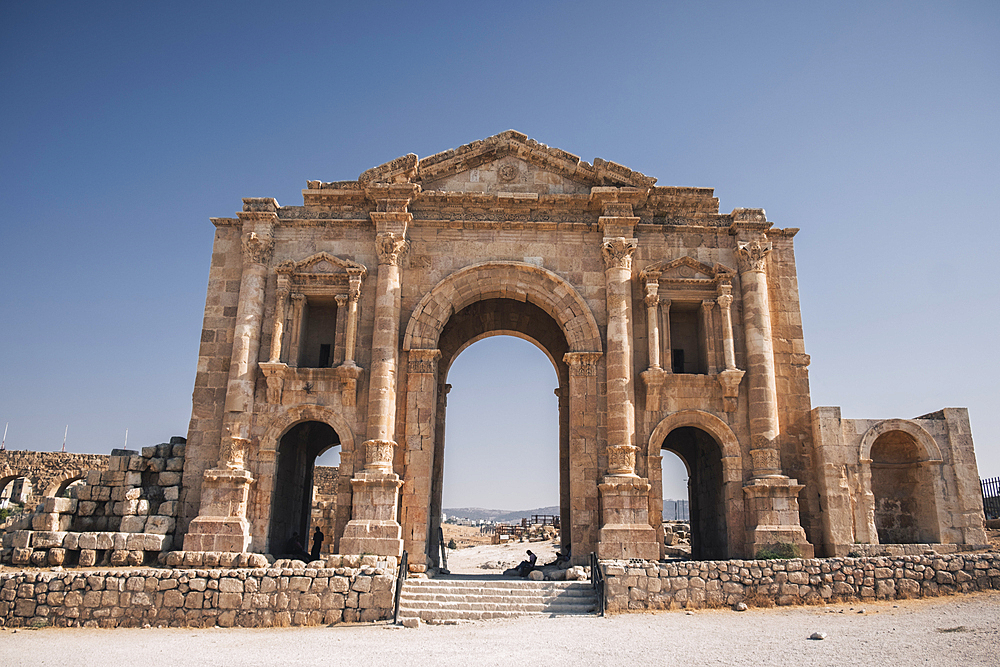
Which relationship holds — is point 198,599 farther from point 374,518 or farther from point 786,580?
point 786,580

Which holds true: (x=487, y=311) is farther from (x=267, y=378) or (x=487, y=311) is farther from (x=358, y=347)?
(x=267, y=378)

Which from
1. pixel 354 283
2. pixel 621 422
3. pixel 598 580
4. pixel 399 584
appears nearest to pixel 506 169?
pixel 354 283

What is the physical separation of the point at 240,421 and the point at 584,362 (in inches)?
317

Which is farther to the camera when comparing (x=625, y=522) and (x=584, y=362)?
(x=584, y=362)

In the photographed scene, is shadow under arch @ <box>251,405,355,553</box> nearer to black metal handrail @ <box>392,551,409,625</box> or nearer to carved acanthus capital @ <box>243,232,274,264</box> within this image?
black metal handrail @ <box>392,551,409,625</box>

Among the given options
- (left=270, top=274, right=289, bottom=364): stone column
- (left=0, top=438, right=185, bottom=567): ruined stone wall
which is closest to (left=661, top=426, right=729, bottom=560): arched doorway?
(left=270, top=274, right=289, bottom=364): stone column

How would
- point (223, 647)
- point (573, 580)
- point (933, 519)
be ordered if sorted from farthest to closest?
point (933, 519) < point (573, 580) < point (223, 647)

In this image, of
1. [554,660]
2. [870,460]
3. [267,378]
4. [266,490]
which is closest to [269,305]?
[267,378]

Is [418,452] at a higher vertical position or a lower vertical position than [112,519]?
higher

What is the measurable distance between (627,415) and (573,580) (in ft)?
12.4

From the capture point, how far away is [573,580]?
14.7 metres

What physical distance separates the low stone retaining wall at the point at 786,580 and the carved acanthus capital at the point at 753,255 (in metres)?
Answer: 7.05

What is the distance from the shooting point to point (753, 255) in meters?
17.4

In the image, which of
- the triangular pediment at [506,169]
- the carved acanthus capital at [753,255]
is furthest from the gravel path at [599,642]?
the triangular pediment at [506,169]
